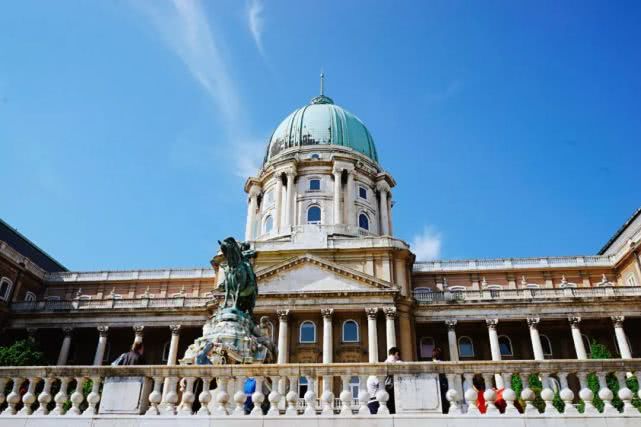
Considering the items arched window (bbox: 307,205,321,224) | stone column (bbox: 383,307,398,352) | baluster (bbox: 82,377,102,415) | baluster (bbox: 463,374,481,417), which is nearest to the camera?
baluster (bbox: 463,374,481,417)

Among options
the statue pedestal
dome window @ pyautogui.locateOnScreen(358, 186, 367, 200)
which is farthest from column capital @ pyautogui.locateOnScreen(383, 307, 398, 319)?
the statue pedestal

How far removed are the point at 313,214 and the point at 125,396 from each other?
42.1 metres

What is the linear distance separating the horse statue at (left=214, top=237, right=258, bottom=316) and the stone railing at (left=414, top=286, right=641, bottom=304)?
27338 millimetres

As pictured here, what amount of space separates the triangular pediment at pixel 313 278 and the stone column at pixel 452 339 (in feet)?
19.6

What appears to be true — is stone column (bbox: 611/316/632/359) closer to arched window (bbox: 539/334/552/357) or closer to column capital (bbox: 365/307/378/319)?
arched window (bbox: 539/334/552/357)

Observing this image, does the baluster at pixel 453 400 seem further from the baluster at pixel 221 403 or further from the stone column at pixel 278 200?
the stone column at pixel 278 200

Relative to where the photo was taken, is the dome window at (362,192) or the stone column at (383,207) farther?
the dome window at (362,192)

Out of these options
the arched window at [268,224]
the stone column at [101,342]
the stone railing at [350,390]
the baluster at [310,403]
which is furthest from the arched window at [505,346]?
the baluster at [310,403]

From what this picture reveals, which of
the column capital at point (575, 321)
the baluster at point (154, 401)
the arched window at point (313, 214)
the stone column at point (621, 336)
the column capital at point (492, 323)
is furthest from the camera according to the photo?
the arched window at point (313, 214)

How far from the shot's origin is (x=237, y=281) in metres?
14.0

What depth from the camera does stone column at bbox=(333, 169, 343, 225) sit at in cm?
4870

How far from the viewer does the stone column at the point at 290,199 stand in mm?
48875

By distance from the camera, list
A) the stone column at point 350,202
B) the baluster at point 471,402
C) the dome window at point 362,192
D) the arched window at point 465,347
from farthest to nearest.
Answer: the dome window at point 362,192, the stone column at point 350,202, the arched window at point 465,347, the baluster at point 471,402

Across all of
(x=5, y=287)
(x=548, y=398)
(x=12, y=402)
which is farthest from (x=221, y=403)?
(x=5, y=287)
